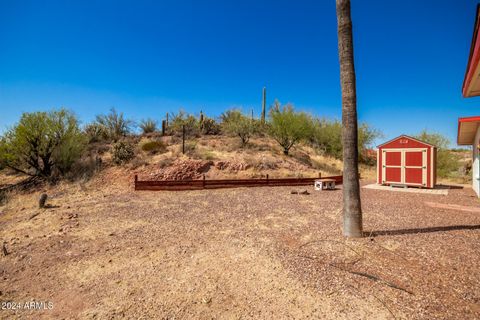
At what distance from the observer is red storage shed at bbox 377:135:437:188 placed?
13305mm

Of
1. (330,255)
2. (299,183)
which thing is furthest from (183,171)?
(330,255)

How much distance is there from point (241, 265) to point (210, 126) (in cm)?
2466

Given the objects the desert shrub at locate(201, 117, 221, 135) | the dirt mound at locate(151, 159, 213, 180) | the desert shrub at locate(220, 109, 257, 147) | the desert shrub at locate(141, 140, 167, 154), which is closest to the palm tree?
the dirt mound at locate(151, 159, 213, 180)

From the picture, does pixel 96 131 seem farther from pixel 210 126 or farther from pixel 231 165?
pixel 231 165

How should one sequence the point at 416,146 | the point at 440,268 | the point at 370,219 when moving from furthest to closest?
the point at 416,146 → the point at 370,219 → the point at 440,268

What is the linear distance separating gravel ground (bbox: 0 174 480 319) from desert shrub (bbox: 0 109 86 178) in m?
7.95

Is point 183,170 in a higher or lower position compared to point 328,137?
lower

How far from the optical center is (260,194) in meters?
11.7

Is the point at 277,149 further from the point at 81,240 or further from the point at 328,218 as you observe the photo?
the point at 81,240

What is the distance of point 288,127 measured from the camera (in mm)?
22594

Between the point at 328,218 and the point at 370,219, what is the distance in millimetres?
1224

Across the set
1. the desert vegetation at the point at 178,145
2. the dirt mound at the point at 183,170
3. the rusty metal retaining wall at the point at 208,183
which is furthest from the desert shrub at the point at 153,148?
the rusty metal retaining wall at the point at 208,183

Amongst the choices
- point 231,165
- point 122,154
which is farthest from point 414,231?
point 122,154

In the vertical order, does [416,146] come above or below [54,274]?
above
